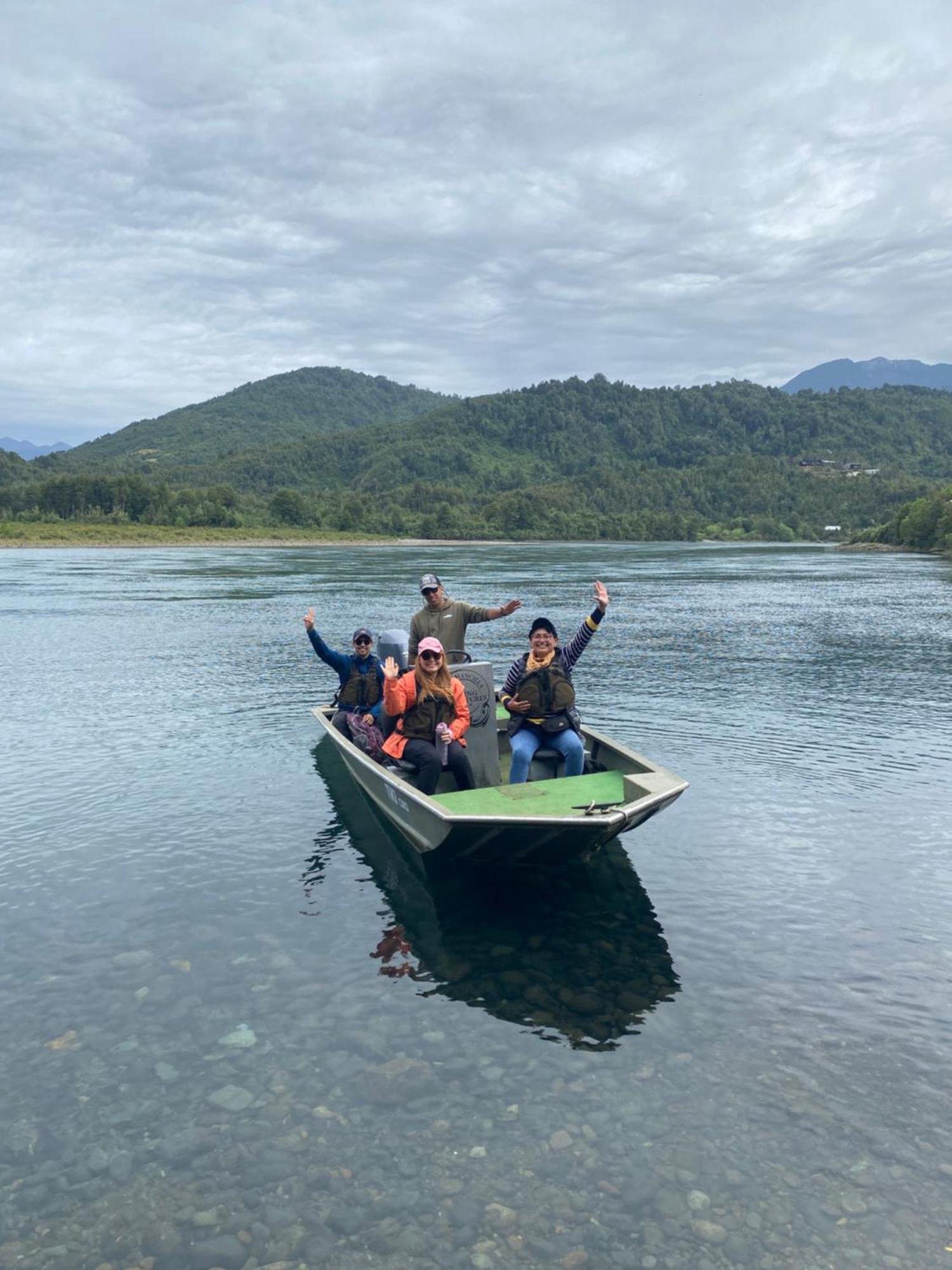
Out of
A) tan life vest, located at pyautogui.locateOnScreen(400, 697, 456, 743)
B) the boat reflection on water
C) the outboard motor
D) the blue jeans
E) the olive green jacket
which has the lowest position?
the boat reflection on water

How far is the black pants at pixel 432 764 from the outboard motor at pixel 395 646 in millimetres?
4028

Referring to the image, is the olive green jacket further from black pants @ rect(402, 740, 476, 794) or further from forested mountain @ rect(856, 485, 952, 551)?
forested mountain @ rect(856, 485, 952, 551)

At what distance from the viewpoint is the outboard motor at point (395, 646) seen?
51.1 feet

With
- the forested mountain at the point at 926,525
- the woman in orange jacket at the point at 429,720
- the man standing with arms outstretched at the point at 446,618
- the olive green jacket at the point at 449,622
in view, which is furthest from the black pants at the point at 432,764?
the forested mountain at the point at 926,525

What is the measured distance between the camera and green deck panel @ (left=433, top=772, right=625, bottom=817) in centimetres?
962

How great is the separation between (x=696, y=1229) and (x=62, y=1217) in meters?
3.76

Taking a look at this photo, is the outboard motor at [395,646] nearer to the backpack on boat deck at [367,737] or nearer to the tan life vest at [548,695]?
the backpack on boat deck at [367,737]

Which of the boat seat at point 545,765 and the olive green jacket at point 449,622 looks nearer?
the boat seat at point 545,765

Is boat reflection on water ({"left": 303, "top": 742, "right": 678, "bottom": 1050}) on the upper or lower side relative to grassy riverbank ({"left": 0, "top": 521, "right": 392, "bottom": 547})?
lower

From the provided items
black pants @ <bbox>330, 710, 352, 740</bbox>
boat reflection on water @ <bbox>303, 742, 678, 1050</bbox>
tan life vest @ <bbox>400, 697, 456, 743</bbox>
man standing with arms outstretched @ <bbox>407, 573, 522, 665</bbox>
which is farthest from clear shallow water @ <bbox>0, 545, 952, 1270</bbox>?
man standing with arms outstretched @ <bbox>407, 573, 522, 665</bbox>

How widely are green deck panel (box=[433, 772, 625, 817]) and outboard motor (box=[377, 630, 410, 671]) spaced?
489cm

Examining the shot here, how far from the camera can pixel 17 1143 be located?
615 cm

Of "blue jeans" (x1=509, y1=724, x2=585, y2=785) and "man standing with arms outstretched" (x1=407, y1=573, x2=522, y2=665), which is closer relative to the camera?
"blue jeans" (x1=509, y1=724, x2=585, y2=785)

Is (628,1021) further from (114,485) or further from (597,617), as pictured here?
(114,485)
